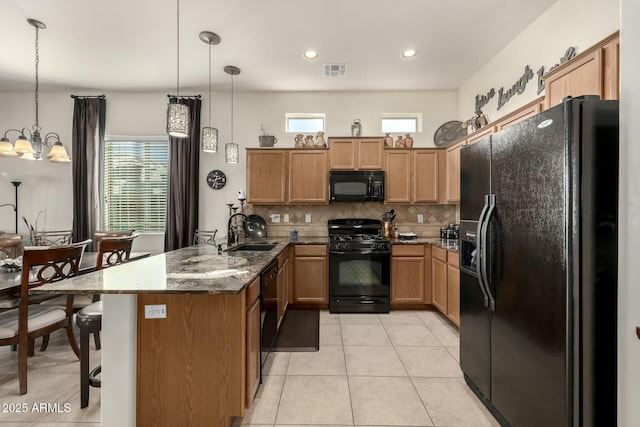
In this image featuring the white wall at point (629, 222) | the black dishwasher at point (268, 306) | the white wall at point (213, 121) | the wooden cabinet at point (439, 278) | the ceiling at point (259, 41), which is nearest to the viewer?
the white wall at point (629, 222)

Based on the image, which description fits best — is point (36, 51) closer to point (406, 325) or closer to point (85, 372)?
point (85, 372)

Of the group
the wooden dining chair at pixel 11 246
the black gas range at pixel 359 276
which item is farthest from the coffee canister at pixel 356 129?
the wooden dining chair at pixel 11 246

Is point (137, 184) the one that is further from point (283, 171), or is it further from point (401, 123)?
point (401, 123)

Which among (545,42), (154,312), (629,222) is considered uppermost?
(545,42)

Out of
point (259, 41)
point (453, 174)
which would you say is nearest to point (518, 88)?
point (453, 174)

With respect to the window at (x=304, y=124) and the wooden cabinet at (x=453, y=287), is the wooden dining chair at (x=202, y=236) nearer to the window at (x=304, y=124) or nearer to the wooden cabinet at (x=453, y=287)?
the window at (x=304, y=124)

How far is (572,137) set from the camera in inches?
46.1

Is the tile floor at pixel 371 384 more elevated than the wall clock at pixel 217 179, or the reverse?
the wall clock at pixel 217 179

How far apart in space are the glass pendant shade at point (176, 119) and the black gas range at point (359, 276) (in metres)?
2.18

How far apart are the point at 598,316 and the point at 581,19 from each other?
2.50m

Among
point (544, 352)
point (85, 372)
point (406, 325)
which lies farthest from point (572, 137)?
point (85, 372)

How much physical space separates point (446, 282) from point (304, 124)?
304 centimetres

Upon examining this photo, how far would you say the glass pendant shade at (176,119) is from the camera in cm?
219

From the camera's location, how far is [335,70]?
12.0 ft
